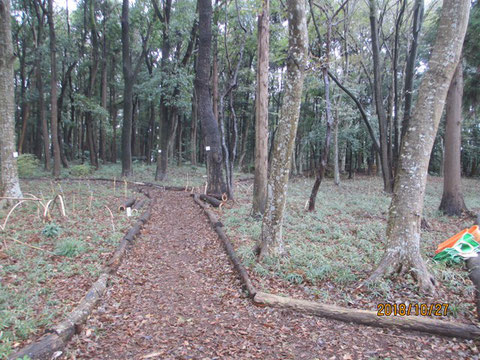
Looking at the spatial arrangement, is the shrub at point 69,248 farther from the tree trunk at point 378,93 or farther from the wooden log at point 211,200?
the tree trunk at point 378,93

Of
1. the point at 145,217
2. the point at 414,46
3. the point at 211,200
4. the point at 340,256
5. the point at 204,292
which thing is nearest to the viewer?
the point at 204,292

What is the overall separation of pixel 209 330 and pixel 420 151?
3.70 metres

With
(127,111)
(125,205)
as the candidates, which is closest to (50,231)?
(125,205)

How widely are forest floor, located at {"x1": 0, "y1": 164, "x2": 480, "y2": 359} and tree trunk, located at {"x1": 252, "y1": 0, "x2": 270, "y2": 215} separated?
3.29ft

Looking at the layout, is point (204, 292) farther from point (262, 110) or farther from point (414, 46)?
point (414, 46)

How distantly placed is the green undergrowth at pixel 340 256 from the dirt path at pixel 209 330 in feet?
1.95

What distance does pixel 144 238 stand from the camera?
23.7 feet

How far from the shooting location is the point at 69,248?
5637 millimetres

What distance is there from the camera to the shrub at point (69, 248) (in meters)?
5.57

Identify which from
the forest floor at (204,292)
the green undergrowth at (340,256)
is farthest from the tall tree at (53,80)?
the green undergrowth at (340,256)

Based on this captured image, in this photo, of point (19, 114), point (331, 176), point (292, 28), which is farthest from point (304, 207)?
point (19, 114)

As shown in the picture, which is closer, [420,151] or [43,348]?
[43,348]

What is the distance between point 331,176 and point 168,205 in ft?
59.9

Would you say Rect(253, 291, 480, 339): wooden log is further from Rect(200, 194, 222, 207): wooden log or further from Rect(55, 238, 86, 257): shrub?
Rect(200, 194, 222, 207): wooden log
